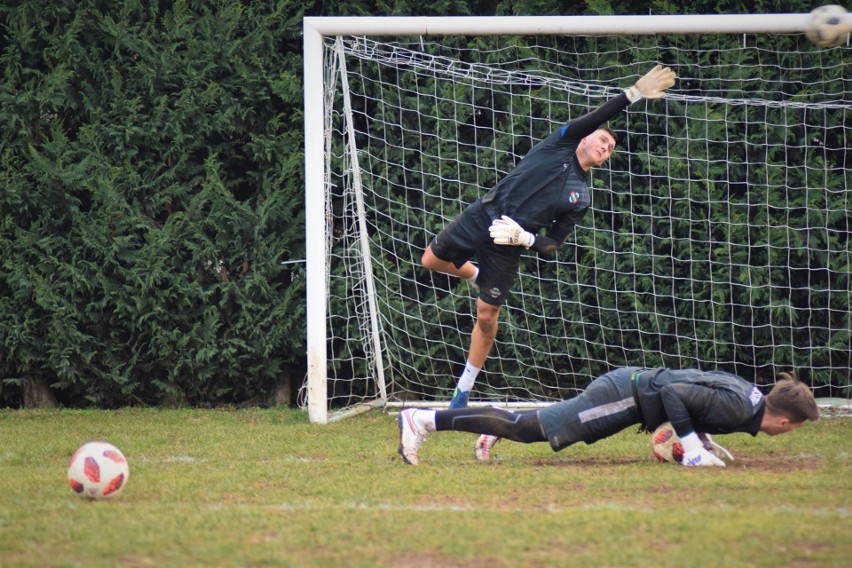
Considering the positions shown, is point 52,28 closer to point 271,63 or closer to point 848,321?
point 271,63

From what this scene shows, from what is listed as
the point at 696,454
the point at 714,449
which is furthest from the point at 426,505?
the point at 714,449

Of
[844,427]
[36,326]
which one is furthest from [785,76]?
[36,326]

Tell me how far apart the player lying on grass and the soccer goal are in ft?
10.4

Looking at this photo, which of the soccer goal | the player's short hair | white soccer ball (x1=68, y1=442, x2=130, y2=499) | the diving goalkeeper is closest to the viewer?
white soccer ball (x1=68, y1=442, x2=130, y2=499)

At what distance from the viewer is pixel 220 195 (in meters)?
9.47

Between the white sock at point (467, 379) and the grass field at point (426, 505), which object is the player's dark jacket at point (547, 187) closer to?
the white sock at point (467, 379)

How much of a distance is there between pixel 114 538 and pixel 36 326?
5.56 m

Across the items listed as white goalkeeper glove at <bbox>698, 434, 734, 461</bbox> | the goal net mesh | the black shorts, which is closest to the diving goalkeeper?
the black shorts

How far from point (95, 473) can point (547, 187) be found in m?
3.81

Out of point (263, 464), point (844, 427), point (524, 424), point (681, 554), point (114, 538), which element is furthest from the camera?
point (844, 427)

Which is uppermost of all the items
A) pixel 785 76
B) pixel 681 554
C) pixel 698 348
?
pixel 785 76

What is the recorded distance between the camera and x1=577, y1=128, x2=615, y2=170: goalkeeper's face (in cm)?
764

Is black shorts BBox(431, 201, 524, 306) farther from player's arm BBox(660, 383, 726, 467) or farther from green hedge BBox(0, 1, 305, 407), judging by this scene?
green hedge BBox(0, 1, 305, 407)

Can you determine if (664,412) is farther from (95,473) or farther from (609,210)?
(609,210)
